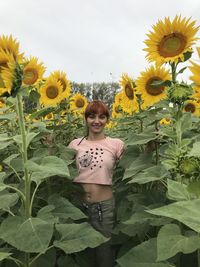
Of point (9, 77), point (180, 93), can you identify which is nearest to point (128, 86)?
point (180, 93)

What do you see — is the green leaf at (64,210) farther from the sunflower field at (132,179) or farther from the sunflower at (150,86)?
the sunflower at (150,86)

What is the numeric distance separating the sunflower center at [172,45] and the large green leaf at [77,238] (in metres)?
1.44

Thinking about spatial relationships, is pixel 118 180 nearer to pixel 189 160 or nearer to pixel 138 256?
pixel 138 256

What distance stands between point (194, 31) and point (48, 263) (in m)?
1.89

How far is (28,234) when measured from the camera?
6.83ft

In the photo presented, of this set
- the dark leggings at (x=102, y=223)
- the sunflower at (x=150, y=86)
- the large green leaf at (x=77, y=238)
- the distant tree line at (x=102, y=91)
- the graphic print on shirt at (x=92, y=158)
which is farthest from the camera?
the distant tree line at (x=102, y=91)

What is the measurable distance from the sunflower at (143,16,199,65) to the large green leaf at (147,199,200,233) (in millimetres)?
1797

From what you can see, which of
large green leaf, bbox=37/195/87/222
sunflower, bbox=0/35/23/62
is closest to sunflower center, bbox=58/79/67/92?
sunflower, bbox=0/35/23/62

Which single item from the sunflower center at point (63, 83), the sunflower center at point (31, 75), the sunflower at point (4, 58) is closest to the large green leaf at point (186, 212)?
the sunflower at point (4, 58)

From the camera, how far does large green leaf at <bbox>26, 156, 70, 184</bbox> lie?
6.61 ft

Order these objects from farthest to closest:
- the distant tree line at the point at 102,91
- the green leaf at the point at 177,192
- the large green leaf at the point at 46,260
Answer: the distant tree line at the point at 102,91
the large green leaf at the point at 46,260
the green leaf at the point at 177,192

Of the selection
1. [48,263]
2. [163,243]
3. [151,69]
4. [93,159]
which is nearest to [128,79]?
[151,69]

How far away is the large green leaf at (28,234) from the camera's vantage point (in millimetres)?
2006

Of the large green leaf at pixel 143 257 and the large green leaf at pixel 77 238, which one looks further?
the large green leaf at pixel 77 238
